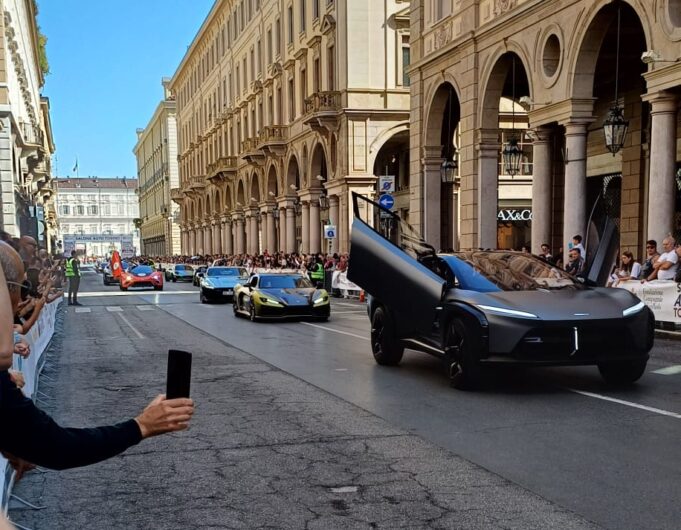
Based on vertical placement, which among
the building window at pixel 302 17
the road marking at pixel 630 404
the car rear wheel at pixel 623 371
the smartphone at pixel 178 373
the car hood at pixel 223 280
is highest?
the building window at pixel 302 17

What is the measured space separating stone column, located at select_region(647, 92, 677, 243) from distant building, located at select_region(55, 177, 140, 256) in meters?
143

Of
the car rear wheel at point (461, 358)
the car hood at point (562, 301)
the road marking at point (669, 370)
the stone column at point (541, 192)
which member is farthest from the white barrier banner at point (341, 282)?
the car hood at point (562, 301)

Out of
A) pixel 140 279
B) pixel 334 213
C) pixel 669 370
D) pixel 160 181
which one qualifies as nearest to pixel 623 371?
pixel 669 370

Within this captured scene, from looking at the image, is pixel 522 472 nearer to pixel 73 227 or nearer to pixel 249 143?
pixel 249 143

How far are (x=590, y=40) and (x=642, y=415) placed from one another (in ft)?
41.3

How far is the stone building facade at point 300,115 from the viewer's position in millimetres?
35062

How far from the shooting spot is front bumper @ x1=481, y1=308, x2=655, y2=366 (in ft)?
25.1

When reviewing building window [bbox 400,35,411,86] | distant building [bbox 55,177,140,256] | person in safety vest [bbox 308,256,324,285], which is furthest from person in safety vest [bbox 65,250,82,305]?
distant building [bbox 55,177,140,256]

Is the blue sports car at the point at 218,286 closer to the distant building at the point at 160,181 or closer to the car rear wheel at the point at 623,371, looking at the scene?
the car rear wheel at the point at 623,371

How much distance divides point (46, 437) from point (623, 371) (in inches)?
286

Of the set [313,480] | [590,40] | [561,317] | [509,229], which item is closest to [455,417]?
[561,317]

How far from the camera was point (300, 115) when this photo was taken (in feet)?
139

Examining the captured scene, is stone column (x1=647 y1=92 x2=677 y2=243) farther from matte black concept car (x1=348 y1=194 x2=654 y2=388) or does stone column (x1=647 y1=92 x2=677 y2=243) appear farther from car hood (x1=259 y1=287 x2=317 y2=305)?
car hood (x1=259 y1=287 x2=317 y2=305)

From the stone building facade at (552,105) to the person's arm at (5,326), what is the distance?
48.5 feet
